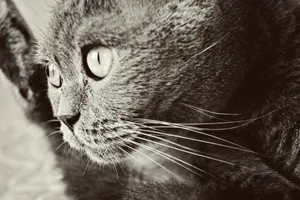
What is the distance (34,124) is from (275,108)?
16.4 inches

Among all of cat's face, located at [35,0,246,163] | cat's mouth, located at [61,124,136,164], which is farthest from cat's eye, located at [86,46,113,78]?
cat's mouth, located at [61,124,136,164]

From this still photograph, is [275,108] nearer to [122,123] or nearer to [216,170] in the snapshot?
[216,170]

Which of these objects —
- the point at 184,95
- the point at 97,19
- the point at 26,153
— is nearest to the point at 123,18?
the point at 97,19

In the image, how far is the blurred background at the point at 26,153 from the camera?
0.72 metres

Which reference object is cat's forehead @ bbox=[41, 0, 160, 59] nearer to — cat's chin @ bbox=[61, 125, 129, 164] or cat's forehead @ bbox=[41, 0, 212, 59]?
cat's forehead @ bbox=[41, 0, 212, 59]

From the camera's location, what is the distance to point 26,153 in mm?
731

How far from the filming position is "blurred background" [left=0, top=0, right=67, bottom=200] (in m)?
0.72

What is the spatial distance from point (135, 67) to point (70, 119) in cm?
15

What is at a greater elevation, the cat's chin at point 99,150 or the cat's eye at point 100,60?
the cat's eye at point 100,60

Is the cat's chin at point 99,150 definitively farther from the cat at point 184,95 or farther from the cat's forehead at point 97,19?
the cat's forehead at point 97,19

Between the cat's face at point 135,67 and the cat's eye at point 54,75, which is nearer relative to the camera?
the cat's face at point 135,67

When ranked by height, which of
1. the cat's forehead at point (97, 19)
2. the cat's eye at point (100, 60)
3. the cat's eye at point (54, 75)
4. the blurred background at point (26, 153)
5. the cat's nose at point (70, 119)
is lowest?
the blurred background at point (26, 153)

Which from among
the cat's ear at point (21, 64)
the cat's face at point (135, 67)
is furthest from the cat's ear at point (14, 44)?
the cat's face at point (135, 67)

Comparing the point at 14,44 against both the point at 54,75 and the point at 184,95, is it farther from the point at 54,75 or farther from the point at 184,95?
the point at 184,95
